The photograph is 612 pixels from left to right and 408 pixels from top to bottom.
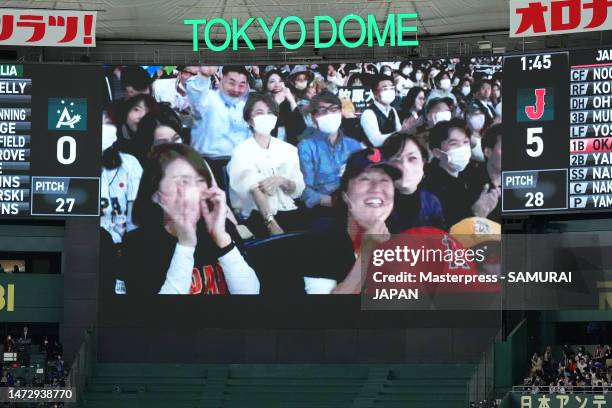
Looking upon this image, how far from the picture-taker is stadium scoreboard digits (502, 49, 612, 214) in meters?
42.8

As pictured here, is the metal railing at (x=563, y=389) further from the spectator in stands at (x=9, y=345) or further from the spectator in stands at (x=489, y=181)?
the spectator in stands at (x=9, y=345)

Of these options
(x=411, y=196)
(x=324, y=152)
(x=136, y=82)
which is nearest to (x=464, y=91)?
(x=411, y=196)

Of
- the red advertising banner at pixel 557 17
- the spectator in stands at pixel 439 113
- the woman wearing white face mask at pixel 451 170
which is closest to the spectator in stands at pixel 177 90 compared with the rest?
the spectator in stands at pixel 439 113

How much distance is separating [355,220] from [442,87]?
4.18 metres

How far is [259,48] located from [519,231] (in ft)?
29.8

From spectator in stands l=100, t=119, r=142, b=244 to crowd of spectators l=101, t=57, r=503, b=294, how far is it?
0.03 meters

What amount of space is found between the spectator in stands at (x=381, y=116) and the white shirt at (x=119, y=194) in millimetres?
6235

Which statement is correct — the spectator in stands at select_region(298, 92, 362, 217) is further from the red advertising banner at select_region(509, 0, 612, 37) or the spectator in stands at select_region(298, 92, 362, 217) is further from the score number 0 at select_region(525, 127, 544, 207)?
the red advertising banner at select_region(509, 0, 612, 37)

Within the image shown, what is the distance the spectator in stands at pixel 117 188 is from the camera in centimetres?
4566

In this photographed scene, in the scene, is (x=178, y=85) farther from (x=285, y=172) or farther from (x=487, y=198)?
(x=487, y=198)

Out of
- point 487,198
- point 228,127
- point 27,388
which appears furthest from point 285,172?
point 27,388

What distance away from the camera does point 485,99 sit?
4450 cm

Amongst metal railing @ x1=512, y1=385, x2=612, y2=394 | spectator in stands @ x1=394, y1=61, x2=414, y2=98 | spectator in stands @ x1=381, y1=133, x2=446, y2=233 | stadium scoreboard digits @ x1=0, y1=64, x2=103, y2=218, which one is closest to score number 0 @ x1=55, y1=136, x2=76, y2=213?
stadium scoreboard digits @ x1=0, y1=64, x2=103, y2=218

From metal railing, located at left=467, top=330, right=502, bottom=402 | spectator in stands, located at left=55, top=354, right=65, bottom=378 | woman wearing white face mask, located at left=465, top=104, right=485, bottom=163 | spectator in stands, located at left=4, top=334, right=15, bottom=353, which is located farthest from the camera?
spectator in stands, located at left=4, top=334, right=15, bottom=353
